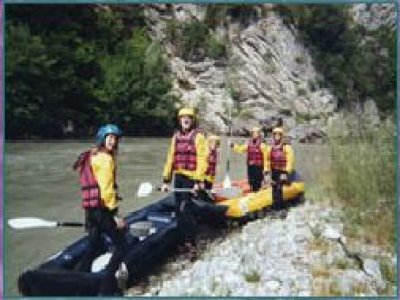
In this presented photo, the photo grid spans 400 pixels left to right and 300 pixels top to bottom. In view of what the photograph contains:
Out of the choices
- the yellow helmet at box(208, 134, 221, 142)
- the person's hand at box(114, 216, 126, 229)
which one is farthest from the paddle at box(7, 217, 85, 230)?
the yellow helmet at box(208, 134, 221, 142)

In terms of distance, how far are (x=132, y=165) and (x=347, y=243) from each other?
4.48 ft

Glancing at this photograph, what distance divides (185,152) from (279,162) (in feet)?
2.42

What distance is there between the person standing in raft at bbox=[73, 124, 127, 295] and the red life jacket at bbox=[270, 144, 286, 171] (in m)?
1.18

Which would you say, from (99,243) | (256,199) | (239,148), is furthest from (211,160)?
(99,243)

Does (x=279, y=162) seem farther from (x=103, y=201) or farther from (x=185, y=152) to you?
(x=103, y=201)

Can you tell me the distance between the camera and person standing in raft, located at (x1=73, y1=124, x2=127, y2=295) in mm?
4844

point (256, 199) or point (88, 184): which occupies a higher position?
point (88, 184)

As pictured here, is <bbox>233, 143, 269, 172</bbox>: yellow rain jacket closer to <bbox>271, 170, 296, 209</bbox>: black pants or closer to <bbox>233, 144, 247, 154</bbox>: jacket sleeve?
<bbox>233, 144, 247, 154</bbox>: jacket sleeve

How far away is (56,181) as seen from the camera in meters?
5.46

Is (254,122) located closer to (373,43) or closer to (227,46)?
(227,46)

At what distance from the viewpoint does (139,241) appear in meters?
5.15

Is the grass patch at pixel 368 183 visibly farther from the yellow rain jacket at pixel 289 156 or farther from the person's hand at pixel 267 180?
the person's hand at pixel 267 180

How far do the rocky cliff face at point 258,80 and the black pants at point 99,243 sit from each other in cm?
106

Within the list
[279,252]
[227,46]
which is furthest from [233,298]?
[227,46]
